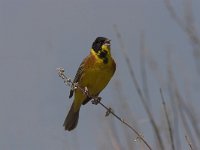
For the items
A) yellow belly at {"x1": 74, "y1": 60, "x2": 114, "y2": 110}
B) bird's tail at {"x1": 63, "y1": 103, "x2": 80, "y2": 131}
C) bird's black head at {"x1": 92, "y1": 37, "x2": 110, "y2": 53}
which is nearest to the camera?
yellow belly at {"x1": 74, "y1": 60, "x2": 114, "y2": 110}

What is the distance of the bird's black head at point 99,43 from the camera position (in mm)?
6277

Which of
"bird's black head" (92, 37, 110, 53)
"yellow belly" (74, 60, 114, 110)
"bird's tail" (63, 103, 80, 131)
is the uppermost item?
"bird's black head" (92, 37, 110, 53)

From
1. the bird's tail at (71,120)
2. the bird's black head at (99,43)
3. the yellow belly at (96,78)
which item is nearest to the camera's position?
the yellow belly at (96,78)

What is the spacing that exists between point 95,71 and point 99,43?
0.50 meters

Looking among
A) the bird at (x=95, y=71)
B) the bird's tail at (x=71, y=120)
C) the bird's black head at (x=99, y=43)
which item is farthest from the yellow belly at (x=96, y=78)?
the bird's tail at (x=71, y=120)

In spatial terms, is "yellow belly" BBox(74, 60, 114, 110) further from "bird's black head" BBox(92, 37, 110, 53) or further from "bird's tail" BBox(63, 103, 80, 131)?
"bird's tail" BBox(63, 103, 80, 131)

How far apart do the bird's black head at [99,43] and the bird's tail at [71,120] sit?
3.01 ft

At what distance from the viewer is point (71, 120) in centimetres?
656

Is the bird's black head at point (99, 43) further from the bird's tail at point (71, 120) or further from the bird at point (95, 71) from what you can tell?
the bird's tail at point (71, 120)

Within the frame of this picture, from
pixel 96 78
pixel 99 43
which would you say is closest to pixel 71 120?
pixel 96 78

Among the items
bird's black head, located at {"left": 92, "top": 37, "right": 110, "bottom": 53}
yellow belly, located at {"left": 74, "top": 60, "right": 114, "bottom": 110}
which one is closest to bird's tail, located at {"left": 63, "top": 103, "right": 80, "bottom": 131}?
yellow belly, located at {"left": 74, "top": 60, "right": 114, "bottom": 110}

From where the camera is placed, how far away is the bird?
595cm

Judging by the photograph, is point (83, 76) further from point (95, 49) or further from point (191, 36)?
point (191, 36)

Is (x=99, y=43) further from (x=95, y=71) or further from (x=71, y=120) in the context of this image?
(x=71, y=120)
